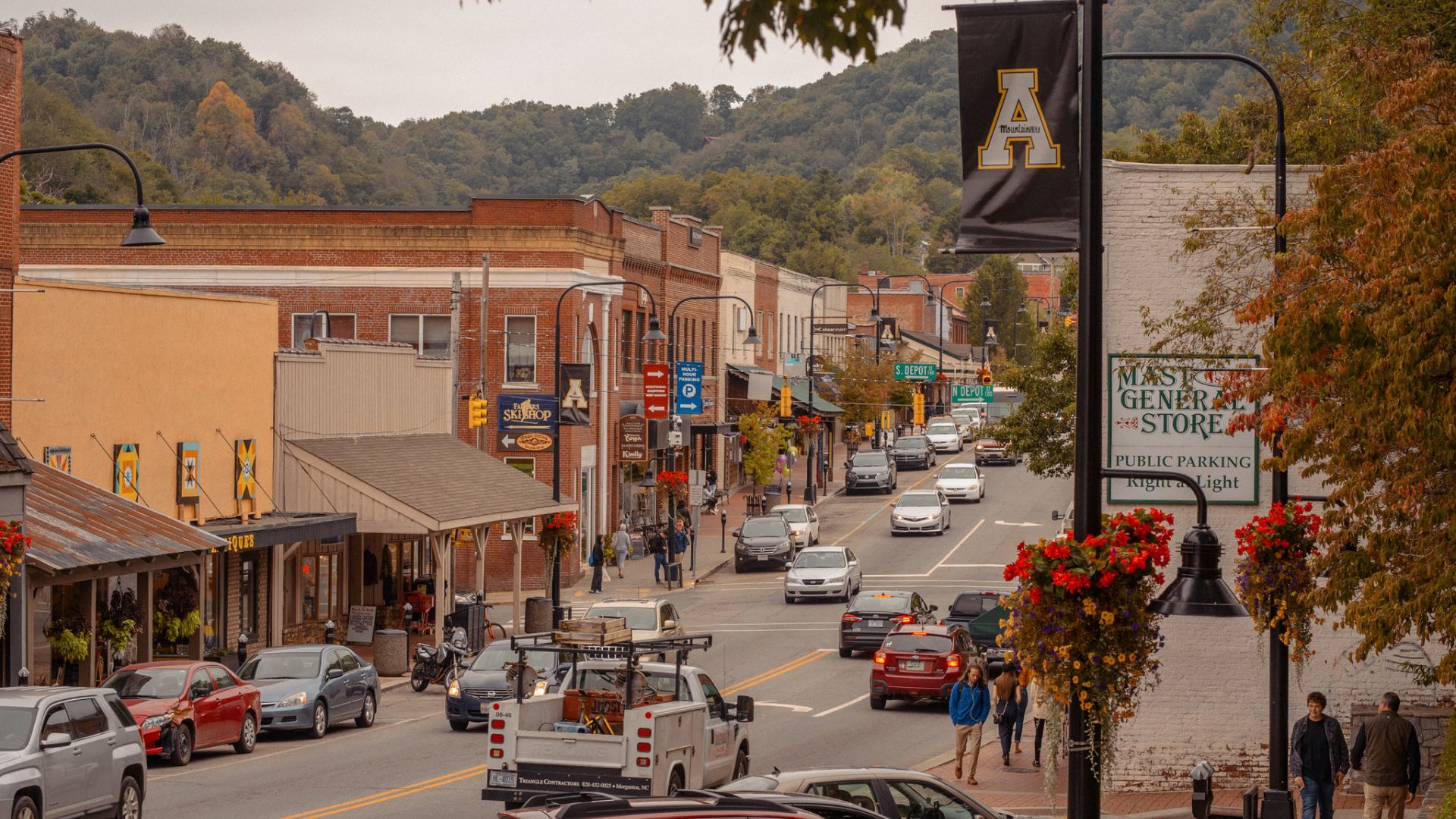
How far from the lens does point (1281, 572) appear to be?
1483 cm

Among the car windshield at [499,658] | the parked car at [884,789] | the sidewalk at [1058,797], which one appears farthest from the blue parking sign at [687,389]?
the parked car at [884,789]

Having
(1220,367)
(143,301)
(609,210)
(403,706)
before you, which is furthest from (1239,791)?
(609,210)

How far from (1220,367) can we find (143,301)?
19628 millimetres

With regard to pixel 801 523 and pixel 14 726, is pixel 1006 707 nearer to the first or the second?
pixel 14 726

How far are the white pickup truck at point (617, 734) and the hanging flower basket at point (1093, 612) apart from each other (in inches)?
266

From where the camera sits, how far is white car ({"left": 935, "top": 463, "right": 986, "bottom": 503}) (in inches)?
2653

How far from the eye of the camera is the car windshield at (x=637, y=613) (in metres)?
30.5

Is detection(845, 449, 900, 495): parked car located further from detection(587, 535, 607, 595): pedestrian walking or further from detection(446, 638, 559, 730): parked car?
detection(446, 638, 559, 730): parked car

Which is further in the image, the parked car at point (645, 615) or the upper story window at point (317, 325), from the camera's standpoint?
the upper story window at point (317, 325)

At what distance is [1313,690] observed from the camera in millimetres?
20656

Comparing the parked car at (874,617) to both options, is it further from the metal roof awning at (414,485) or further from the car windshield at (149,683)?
the car windshield at (149,683)

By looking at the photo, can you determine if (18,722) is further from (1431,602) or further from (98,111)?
(98,111)

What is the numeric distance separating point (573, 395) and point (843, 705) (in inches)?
705

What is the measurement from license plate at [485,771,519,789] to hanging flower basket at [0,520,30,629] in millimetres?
7632
